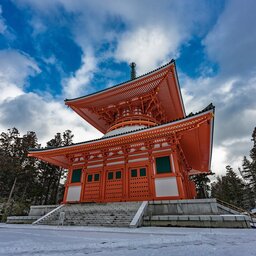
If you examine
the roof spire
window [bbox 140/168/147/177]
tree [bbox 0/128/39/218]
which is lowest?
window [bbox 140/168/147/177]

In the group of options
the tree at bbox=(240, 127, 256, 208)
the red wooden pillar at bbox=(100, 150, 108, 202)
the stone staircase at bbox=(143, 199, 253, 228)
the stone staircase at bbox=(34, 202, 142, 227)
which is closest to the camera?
the stone staircase at bbox=(143, 199, 253, 228)

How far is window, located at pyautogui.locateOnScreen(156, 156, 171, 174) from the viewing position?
373 inches

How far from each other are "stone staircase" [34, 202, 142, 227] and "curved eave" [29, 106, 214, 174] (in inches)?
143

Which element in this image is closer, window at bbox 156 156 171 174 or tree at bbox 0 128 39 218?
window at bbox 156 156 171 174

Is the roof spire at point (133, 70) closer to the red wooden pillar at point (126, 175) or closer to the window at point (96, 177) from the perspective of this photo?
the red wooden pillar at point (126, 175)

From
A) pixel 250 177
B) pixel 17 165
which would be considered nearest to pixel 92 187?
pixel 17 165

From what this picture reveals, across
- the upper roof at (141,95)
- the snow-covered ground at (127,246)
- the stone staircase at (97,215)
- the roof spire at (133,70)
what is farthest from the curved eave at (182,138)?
the roof spire at (133,70)

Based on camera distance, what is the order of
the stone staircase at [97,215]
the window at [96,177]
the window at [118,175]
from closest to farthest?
1. the stone staircase at [97,215]
2. the window at [118,175]
3. the window at [96,177]

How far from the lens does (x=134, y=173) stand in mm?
10391

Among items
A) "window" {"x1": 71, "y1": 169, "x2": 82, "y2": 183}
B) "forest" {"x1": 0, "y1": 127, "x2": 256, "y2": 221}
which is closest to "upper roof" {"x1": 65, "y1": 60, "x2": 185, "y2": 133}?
"window" {"x1": 71, "y1": 169, "x2": 82, "y2": 183}

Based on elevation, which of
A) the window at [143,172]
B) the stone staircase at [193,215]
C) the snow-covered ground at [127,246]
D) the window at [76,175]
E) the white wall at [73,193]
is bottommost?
the snow-covered ground at [127,246]

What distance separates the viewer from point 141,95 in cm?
1334

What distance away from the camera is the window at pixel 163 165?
948 cm

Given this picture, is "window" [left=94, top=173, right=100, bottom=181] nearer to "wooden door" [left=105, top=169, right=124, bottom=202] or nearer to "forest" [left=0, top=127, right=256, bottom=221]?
"wooden door" [left=105, top=169, right=124, bottom=202]
